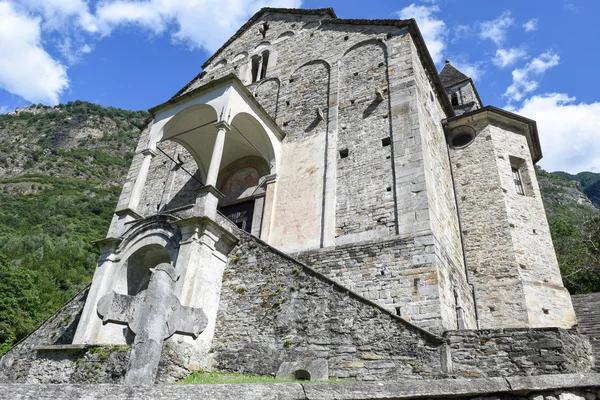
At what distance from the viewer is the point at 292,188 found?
478 inches

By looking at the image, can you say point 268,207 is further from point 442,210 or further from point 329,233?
point 442,210

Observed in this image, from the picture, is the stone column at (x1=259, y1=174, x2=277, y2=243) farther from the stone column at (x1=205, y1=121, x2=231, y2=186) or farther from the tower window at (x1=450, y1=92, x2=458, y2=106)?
the tower window at (x1=450, y1=92, x2=458, y2=106)

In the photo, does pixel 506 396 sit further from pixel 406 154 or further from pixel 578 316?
pixel 578 316

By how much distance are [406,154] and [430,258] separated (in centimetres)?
310

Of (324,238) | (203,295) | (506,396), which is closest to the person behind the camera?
(506,396)

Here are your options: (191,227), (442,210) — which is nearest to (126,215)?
(191,227)

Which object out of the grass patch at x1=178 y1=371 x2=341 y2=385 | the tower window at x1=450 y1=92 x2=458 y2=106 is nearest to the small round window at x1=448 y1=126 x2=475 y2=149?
the tower window at x1=450 y1=92 x2=458 y2=106

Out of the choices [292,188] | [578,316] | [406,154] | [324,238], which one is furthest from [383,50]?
[578,316]

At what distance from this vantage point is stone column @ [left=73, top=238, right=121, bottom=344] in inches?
347

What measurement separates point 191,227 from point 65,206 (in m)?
59.3

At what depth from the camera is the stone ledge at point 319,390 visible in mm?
2676

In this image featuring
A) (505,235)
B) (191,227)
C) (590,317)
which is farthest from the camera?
(505,235)

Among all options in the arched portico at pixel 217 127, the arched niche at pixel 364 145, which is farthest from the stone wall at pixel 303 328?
the arched niche at pixel 364 145

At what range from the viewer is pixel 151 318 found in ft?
14.2
